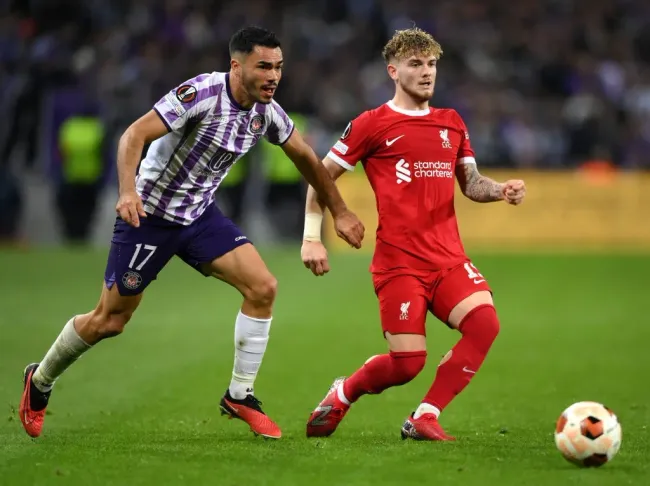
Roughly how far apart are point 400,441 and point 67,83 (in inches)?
679

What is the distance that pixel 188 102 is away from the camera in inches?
269

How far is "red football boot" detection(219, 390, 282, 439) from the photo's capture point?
707cm

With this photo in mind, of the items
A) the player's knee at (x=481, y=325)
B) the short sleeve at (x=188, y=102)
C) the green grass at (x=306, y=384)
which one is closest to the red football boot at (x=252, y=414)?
the green grass at (x=306, y=384)

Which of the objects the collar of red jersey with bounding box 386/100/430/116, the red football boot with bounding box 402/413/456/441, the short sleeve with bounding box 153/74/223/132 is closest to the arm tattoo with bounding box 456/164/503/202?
the collar of red jersey with bounding box 386/100/430/116

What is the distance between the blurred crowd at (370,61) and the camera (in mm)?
22375

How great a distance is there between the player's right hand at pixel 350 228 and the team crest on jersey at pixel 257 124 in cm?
70

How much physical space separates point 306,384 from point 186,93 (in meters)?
3.35

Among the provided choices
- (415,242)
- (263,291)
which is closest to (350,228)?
(415,242)

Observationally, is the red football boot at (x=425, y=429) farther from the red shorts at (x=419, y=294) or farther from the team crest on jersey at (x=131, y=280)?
the team crest on jersey at (x=131, y=280)

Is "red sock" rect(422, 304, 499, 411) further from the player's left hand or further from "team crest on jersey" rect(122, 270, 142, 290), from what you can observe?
"team crest on jersey" rect(122, 270, 142, 290)

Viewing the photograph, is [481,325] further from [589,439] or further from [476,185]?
[589,439]

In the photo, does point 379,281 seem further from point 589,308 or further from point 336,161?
point 589,308

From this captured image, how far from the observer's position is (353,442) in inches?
271

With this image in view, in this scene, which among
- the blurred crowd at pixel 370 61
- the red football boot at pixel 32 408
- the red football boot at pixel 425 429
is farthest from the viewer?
the blurred crowd at pixel 370 61
